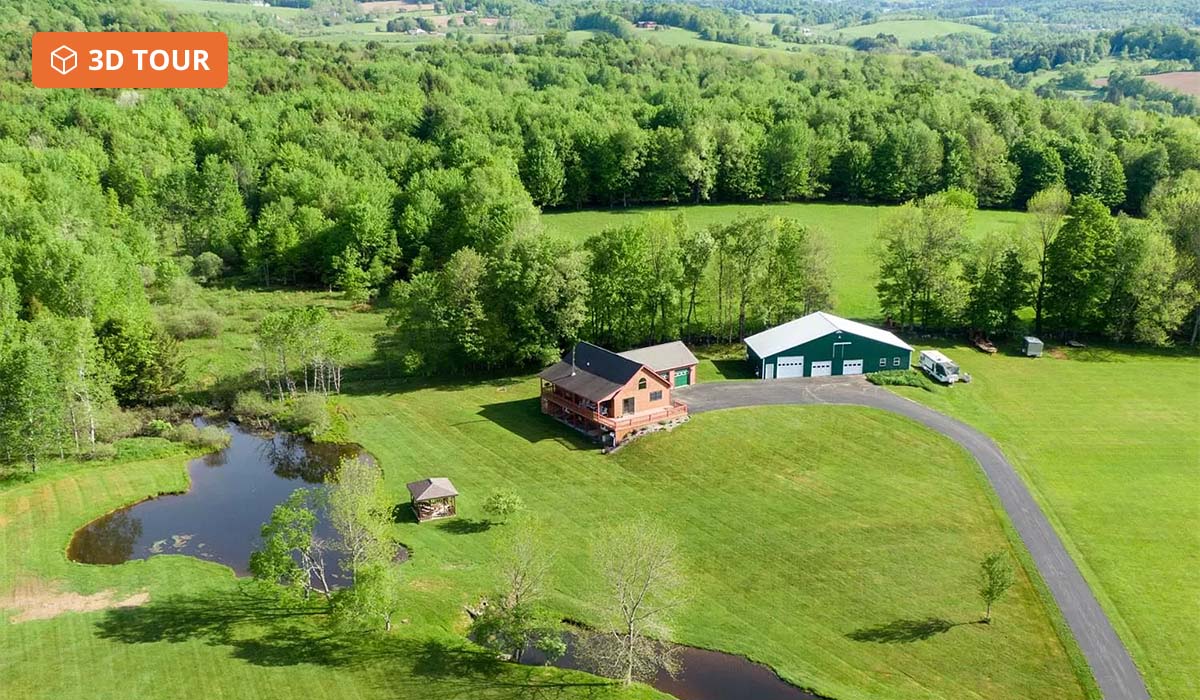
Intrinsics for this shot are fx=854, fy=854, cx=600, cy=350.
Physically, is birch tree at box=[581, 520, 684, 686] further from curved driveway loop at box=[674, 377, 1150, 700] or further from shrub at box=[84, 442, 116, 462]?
shrub at box=[84, 442, 116, 462]

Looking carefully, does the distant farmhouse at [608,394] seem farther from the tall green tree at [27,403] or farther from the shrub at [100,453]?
the tall green tree at [27,403]

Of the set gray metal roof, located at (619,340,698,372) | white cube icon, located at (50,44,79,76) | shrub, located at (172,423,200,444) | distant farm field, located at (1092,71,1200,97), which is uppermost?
distant farm field, located at (1092,71,1200,97)

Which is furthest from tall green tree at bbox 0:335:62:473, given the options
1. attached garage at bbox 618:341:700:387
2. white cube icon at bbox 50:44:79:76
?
white cube icon at bbox 50:44:79:76

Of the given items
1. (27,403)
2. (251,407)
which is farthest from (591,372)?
(27,403)

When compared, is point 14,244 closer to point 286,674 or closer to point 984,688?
point 286,674

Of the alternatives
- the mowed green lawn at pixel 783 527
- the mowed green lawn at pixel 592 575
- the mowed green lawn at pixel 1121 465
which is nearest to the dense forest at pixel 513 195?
the mowed green lawn at pixel 1121 465

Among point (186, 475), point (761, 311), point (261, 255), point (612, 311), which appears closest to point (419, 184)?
point (261, 255)

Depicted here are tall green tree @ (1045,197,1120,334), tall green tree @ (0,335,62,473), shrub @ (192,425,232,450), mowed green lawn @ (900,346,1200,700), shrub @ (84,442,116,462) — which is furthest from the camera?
tall green tree @ (1045,197,1120,334)
